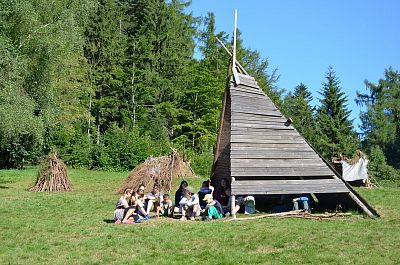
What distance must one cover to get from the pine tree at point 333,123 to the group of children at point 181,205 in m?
30.5

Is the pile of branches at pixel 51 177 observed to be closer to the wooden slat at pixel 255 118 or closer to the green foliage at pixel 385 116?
the wooden slat at pixel 255 118

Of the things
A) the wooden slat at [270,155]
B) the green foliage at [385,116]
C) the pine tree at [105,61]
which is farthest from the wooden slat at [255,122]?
the green foliage at [385,116]

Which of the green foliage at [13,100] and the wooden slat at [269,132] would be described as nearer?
the wooden slat at [269,132]

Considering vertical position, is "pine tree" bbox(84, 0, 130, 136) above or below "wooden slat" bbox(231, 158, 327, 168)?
above

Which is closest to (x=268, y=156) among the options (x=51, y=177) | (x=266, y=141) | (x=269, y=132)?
(x=266, y=141)

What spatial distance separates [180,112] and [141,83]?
4.40 metres

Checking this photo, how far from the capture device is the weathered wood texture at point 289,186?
13.8 meters

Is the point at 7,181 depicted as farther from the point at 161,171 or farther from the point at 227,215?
the point at 227,215

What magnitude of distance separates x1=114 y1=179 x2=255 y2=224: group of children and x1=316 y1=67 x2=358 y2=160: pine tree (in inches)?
1202

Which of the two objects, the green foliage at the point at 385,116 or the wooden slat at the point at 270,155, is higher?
the green foliage at the point at 385,116

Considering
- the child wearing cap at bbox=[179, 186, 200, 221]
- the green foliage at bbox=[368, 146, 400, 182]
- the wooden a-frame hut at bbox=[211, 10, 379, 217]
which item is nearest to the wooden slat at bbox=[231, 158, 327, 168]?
the wooden a-frame hut at bbox=[211, 10, 379, 217]

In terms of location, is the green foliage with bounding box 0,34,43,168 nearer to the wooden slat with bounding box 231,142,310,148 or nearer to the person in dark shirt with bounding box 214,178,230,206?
the person in dark shirt with bounding box 214,178,230,206

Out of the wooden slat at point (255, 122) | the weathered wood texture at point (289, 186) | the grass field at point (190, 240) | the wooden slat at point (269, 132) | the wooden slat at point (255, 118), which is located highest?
the wooden slat at point (255, 118)

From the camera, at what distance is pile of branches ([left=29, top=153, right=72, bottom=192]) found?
847 inches
